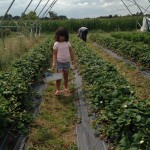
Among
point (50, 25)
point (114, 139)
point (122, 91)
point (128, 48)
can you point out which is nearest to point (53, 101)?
point (122, 91)

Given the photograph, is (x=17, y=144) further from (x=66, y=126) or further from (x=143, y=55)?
(x=143, y=55)

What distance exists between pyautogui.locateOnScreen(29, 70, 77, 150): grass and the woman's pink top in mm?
854

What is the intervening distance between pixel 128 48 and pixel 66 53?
260 inches

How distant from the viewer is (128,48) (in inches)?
539

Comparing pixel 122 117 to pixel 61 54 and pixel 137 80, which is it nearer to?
pixel 61 54

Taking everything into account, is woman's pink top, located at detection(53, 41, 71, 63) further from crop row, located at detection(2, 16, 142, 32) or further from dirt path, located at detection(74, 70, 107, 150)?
crop row, located at detection(2, 16, 142, 32)

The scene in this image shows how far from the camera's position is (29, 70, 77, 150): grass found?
4935mm

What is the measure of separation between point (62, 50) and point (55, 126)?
2293 millimetres

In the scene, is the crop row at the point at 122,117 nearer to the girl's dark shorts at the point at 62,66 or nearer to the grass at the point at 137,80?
the grass at the point at 137,80

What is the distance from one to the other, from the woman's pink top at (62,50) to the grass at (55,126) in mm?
854

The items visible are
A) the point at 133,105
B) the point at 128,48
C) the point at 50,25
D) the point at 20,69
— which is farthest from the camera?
the point at 50,25

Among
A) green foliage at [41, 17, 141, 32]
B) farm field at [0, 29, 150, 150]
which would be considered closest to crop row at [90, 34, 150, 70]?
farm field at [0, 29, 150, 150]

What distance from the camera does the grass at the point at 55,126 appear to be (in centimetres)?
493

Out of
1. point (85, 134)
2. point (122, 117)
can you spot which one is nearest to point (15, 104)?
point (85, 134)
